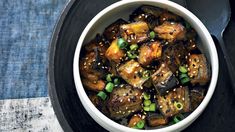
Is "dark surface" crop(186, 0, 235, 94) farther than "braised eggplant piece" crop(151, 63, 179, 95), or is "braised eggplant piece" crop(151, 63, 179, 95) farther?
"dark surface" crop(186, 0, 235, 94)

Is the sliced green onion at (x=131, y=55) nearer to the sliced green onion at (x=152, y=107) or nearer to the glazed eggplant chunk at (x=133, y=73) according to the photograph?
the glazed eggplant chunk at (x=133, y=73)

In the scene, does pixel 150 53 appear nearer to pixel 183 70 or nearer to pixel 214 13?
pixel 183 70

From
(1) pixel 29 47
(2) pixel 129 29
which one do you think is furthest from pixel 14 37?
(2) pixel 129 29

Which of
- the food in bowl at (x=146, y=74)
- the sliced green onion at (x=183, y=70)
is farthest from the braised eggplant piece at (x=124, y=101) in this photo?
the sliced green onion at (x=183, y=70)

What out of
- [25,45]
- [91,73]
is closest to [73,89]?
[91,73]

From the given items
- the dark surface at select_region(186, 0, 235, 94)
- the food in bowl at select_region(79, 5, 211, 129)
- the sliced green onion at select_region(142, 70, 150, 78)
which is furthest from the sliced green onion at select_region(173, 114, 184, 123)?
the dark surface at select_region(186, 0, 235, 94)

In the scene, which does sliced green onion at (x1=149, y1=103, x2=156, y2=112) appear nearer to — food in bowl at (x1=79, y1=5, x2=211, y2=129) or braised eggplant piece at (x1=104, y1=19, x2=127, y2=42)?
food in bowl at (x1=79, y1=5, x2=211, y2=129)
